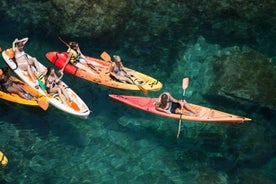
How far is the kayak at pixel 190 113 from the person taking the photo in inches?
627

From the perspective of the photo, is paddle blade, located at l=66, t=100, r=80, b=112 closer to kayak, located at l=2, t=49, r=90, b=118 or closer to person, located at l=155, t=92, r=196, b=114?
kayak, located at l=2, t=49, r=90, b=118

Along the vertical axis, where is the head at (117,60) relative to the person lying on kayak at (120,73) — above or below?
above

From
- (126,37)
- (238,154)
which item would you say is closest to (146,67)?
(126,37)

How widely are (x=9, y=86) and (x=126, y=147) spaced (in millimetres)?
5029

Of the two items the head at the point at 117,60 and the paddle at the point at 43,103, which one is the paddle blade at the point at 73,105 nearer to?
the paddle at the point at 43,103

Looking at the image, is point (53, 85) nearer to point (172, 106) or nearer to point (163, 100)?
point (163, 100)

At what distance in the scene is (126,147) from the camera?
16062 mm

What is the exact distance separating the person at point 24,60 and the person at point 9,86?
37.6 inches

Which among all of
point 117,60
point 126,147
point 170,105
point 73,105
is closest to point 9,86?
point 73,105

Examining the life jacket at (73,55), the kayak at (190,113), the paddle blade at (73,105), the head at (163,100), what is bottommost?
the paddle blade at (73,105)

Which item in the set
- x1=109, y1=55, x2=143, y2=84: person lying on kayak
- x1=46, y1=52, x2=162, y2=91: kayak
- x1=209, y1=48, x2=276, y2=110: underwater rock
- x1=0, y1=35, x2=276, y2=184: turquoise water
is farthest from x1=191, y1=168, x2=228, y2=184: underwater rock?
x1=109, y1=55, x2=143, y2=84: person lying on kayak

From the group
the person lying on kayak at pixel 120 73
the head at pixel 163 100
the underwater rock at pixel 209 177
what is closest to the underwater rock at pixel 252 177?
the underwater rock at pixel 209 177

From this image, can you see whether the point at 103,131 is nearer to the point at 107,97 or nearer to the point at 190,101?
the point at 107,97

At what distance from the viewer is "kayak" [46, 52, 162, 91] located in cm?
1738
